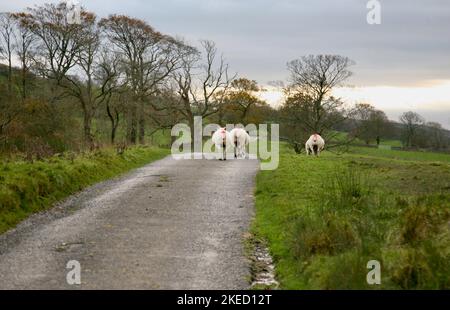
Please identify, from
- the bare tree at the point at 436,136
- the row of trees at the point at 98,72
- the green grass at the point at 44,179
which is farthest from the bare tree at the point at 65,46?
the bare tree at the point at 436,136

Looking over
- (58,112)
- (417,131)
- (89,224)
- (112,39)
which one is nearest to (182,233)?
(89,224)

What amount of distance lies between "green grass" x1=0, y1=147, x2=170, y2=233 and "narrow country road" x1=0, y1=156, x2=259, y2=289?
43 cm

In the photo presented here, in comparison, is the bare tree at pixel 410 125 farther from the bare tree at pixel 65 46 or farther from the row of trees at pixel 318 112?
the bare tree at pixel 65 46

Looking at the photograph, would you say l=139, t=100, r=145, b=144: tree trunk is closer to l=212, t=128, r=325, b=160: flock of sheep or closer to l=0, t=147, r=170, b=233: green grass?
l=212, t=128, r=325, b=160: flock of sheep

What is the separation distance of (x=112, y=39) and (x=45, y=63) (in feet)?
21.5

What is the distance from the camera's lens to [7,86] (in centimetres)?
A: 4372

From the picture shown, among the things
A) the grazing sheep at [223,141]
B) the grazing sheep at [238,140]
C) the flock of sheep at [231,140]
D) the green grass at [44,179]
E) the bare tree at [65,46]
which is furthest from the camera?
the bare tree at [65,46]

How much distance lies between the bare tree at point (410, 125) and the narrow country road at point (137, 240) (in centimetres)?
7570

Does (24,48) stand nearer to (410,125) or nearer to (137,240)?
(137,240)

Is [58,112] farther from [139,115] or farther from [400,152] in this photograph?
[400,152]

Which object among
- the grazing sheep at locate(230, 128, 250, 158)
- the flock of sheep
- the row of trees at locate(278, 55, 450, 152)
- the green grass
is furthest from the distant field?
the green grass

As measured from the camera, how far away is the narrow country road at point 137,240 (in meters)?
8.41

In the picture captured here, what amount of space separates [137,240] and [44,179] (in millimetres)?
5886

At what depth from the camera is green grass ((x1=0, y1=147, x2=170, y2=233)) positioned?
13.0m
